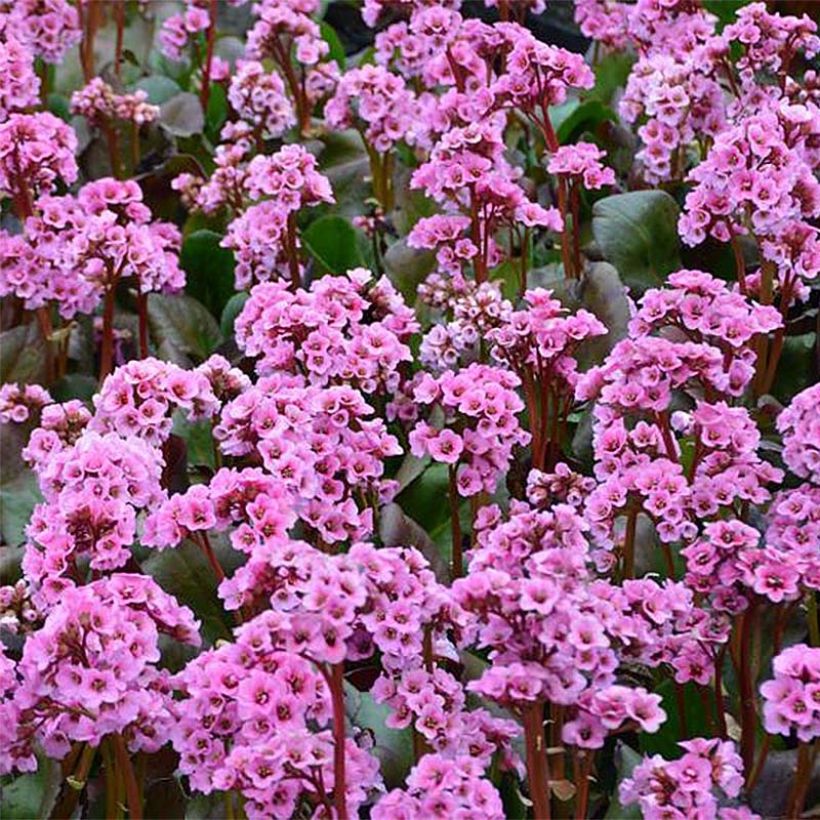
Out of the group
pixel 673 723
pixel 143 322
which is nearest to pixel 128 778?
pixel 673 723

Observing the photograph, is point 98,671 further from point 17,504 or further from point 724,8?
point 724,8

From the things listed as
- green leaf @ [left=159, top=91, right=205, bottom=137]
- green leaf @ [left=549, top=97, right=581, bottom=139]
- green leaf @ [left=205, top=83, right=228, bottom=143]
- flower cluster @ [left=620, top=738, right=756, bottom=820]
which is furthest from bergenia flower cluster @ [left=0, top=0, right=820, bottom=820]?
green leaf @ [left=205, top=83, right=228, bottom=143]

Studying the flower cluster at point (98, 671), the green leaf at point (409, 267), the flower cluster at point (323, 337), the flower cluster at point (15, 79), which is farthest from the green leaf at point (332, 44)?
the flower cluster at point (98, 671)

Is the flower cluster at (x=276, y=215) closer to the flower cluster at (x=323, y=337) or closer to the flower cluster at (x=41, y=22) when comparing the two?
the flower cluster at (x=323, y=337)

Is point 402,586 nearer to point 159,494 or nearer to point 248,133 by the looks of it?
point 159,494

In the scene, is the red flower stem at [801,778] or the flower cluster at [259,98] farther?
the flower cluster at [259,98]

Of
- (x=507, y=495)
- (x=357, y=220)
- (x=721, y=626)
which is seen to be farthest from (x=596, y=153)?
(x=721, y=626)
